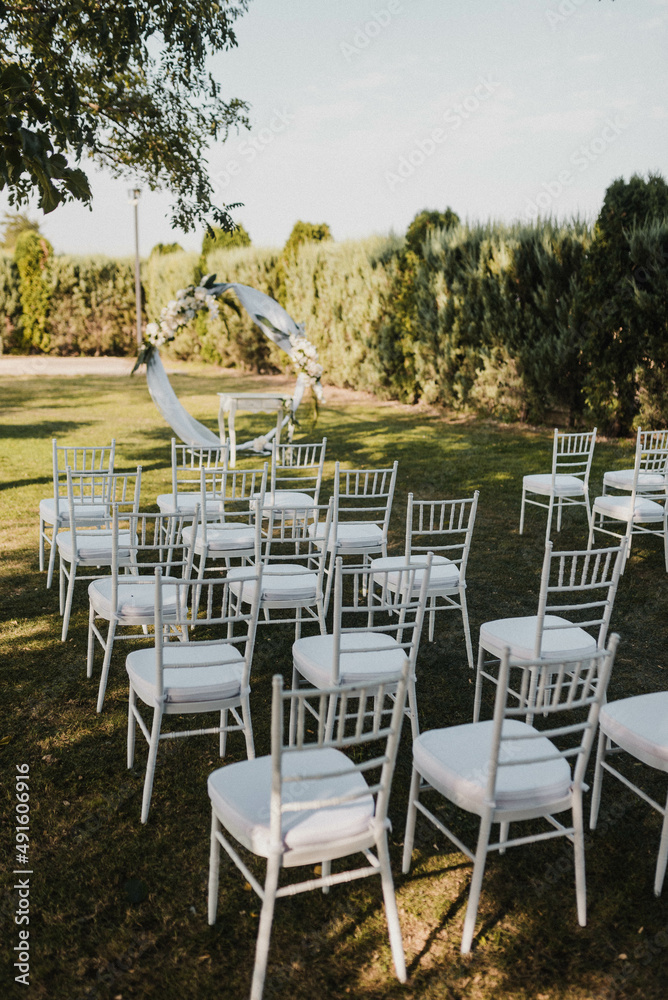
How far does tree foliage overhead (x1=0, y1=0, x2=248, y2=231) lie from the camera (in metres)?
5.84

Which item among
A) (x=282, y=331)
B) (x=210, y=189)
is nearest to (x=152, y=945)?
(x=210, y=189)

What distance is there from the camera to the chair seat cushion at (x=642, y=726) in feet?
8.11

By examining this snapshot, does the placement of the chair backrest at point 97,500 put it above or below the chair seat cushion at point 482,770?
above

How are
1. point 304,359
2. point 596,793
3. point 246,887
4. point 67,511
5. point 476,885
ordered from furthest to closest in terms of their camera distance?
point 304,359
point 67,511
point 596,793
point 246,887
point 476,885

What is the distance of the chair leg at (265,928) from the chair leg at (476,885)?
59 centimetres

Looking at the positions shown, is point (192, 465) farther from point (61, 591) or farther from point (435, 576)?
point (435, 576)

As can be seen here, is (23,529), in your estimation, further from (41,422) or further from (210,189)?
(41,422)

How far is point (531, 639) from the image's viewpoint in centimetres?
327

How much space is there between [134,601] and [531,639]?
177 cm

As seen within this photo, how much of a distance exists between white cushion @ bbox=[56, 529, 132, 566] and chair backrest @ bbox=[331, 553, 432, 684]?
136 cm

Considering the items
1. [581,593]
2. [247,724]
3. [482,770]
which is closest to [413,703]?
→ [247,724]

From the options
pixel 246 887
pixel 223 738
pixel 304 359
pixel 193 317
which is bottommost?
pixel 246 887

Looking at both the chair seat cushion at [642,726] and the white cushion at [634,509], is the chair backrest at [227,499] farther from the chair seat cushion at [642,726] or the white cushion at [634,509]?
the white cushion at [634,509]

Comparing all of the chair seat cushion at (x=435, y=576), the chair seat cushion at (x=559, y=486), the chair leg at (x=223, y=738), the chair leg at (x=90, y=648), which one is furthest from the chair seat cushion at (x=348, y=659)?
the chair seat cushion at (x=559, y=486)
